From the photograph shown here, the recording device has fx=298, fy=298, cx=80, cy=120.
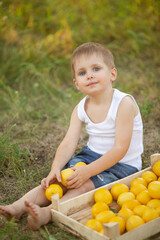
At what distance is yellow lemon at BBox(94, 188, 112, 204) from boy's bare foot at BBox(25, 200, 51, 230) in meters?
0.34

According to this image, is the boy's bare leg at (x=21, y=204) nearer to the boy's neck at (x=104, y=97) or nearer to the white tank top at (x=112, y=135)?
the white tank top at (x=112, y=135)

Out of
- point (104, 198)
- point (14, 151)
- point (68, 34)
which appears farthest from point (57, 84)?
point (104, 198)

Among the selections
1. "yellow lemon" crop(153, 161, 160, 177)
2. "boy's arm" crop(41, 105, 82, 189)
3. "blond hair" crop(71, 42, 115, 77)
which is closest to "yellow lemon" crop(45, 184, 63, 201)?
"boy's arm" crop(41, 105, 82, 189)

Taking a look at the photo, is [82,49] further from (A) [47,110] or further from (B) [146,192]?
(A) [47,110]

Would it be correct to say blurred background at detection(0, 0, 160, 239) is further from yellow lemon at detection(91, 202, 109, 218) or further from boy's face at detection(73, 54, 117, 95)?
boy's face at detection(73, 54, 117, 95)

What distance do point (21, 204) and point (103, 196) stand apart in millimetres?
587

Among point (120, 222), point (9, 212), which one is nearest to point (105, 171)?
point (120, 222)

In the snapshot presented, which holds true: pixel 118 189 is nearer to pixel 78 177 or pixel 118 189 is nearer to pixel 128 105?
pixel 78 177

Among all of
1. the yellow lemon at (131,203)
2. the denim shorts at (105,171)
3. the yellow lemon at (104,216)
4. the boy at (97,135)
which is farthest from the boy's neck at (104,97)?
the yellow lemon at (104,216)

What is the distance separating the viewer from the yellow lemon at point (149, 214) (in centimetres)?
179

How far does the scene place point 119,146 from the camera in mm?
2268

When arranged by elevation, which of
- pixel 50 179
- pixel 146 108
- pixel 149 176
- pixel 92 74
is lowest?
pixel 146 108

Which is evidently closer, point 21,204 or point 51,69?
point 21,204

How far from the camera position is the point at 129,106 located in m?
2.36
